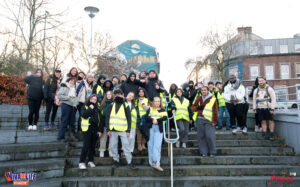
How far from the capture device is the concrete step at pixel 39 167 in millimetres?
4395

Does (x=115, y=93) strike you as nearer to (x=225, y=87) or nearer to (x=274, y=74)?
(x=225, y=87)

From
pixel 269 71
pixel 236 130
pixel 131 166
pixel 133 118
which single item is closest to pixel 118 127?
pixel 133 118

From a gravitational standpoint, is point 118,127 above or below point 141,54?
below

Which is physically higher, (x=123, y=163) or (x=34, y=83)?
(x=34, y=83)

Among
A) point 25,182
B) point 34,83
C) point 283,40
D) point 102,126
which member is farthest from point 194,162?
point 283,40

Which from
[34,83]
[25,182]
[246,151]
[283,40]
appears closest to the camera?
[25,182]

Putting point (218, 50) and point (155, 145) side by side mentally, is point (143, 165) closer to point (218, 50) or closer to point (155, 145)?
point (155, 145)

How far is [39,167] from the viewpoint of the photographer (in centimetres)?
461

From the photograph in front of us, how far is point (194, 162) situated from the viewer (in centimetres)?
527

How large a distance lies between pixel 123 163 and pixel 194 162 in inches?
77.1

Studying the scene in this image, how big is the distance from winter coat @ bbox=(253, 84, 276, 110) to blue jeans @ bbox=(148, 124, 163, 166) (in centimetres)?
365

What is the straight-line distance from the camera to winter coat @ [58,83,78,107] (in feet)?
18.2

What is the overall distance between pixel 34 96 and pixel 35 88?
10.4 inches

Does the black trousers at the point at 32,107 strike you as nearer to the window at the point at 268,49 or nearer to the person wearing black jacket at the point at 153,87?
the person wearing black jacket at the point at 153,87
